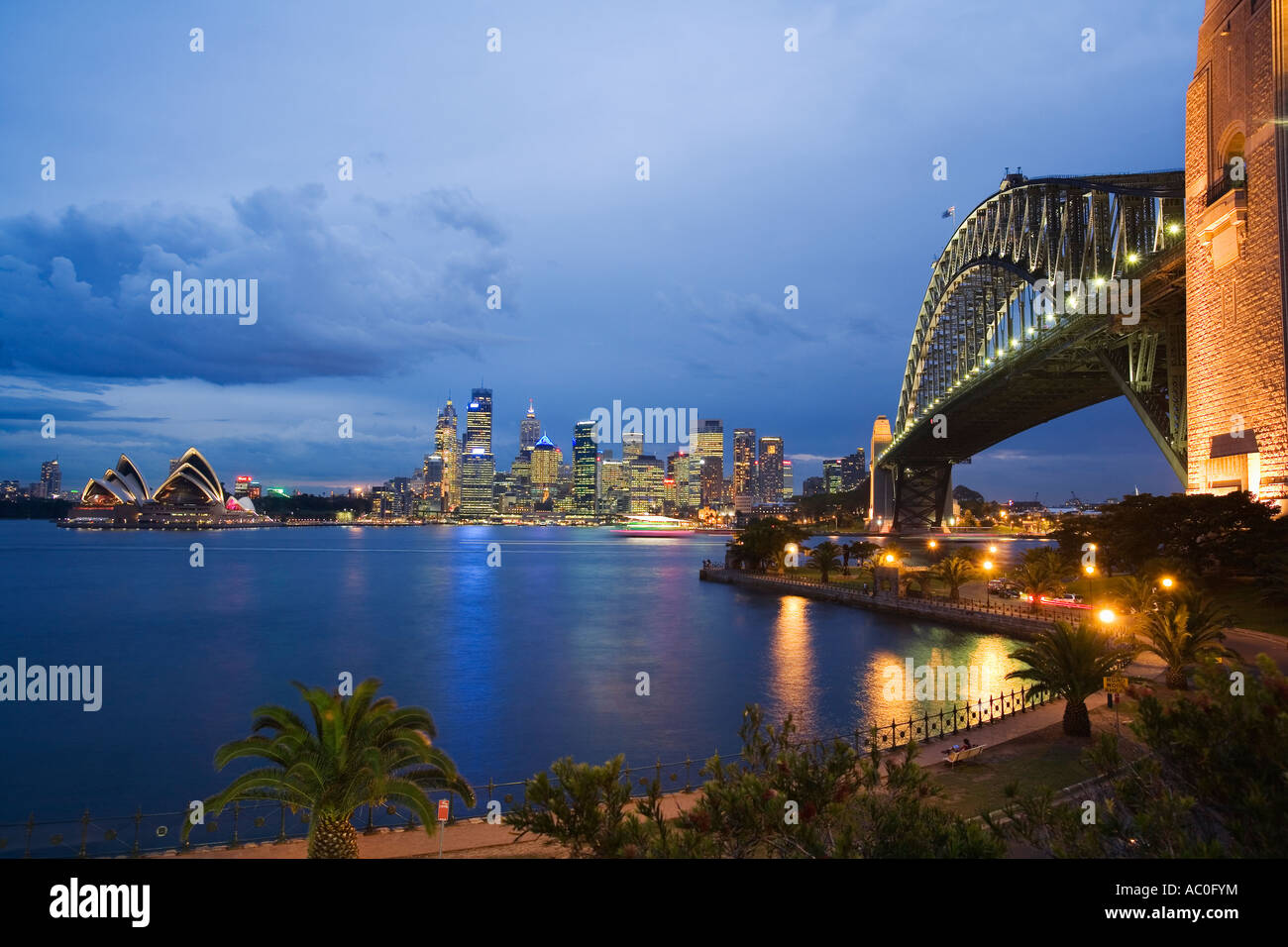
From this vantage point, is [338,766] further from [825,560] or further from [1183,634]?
[825,560]

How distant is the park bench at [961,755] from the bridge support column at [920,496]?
3766 inches

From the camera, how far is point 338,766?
39.9 feet

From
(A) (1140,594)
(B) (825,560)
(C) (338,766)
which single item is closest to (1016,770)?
(C) (338,766)

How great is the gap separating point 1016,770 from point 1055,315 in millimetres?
42854

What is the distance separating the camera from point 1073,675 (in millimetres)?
19750

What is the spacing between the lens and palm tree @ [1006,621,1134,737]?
19344mm

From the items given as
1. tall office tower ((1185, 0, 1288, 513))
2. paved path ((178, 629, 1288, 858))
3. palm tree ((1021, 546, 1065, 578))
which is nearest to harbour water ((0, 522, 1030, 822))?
palm tree ((1021, 546, 1065, 578))

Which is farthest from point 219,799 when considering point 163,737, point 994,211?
point 994,211

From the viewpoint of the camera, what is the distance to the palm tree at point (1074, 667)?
19344 mm

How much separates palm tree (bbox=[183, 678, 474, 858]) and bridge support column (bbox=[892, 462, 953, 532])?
10404cm

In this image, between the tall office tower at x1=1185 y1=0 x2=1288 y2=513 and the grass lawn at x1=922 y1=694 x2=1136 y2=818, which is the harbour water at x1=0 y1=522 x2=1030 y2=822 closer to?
the grass lawn at x1=922 y1=694 x2=1136 y2=818

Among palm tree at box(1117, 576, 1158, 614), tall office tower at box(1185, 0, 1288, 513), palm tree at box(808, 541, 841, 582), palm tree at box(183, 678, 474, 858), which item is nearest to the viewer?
palm tree at box(183, 678, 474, 858)

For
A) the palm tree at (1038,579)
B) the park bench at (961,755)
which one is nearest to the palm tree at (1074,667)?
the park bench at (961,755)
